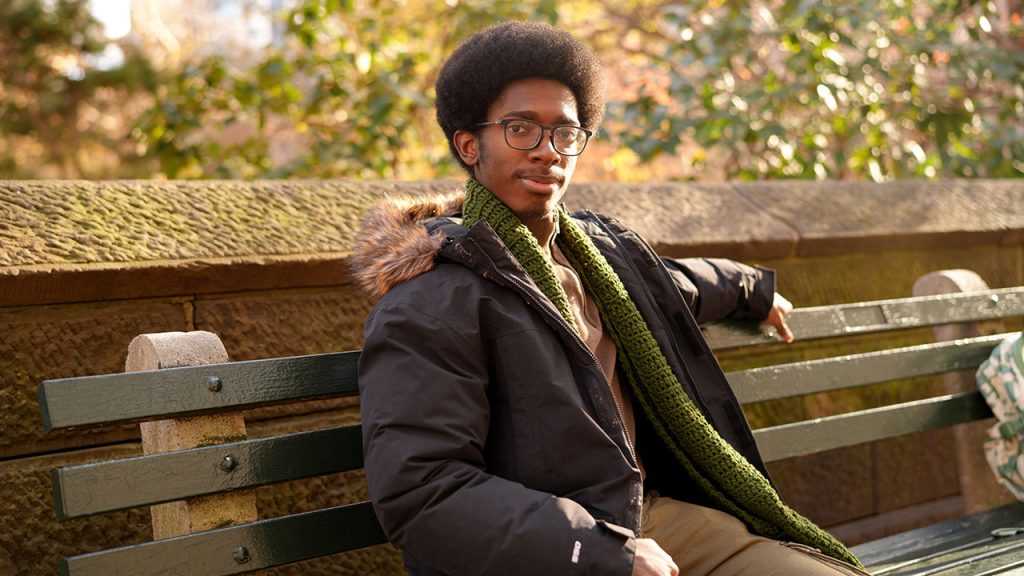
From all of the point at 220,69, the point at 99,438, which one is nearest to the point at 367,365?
the point at 99,438

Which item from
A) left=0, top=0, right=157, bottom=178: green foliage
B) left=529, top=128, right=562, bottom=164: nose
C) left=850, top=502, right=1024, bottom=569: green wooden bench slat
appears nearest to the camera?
left=529, top=128, right=562, bottom=164: nose

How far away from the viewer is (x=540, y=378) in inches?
74.9

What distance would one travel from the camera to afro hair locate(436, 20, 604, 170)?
2135 mm

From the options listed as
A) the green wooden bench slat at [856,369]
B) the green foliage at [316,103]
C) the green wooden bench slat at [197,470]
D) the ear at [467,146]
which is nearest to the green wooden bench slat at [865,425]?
the green wooden bench slat at [856,369]

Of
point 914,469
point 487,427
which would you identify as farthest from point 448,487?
point 914,469

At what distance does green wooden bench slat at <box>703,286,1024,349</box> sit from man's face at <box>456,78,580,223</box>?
0.71 metres

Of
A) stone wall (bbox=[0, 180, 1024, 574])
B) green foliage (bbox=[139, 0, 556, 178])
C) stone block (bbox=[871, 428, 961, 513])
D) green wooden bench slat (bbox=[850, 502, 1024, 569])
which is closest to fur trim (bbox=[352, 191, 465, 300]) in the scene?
stone wall (bbox=[0, 180, 1024, 574])

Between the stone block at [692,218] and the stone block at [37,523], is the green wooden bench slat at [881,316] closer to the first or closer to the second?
the stone block at [692,218]

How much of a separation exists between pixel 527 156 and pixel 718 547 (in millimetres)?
833

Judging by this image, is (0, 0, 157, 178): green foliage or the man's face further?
(0, 0, 157, 178): green foliage

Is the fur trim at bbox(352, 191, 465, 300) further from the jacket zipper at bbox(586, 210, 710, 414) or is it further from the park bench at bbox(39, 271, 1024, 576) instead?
the jacket zipper at bbox(586, 210, 710, 414)

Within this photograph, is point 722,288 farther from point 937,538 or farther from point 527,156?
point 937,538

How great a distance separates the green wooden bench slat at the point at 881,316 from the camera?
273cm

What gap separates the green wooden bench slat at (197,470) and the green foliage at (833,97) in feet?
10.3
